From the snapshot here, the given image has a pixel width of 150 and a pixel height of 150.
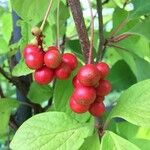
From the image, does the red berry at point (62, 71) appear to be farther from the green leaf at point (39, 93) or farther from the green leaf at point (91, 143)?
the green leaf at point (39, 93)

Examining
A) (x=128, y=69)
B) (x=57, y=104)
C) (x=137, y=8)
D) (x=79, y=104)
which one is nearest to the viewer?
(x=79, y=104)

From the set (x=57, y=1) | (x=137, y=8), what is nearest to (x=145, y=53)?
(x=137, y=8)

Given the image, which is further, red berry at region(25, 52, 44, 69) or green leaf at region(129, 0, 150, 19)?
green leaf at region(129, 0, 150, 19)

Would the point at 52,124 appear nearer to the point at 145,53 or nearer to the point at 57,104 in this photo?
the point at 57,104

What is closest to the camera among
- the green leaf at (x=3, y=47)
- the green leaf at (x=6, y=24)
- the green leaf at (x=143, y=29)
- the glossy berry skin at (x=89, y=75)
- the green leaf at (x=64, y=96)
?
the glossy berry skin at (x=89, y=75)

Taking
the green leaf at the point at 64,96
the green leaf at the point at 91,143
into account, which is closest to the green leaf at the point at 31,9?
the green leaf at the point at 64,96

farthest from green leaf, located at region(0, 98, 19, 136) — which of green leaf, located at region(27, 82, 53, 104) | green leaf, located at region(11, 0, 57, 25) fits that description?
green leaf, located at region(11, 0, 57, 25)

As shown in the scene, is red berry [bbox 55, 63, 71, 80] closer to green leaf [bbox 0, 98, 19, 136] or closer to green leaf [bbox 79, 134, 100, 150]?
green leaf [bbox 79, 134, 100, 150]
